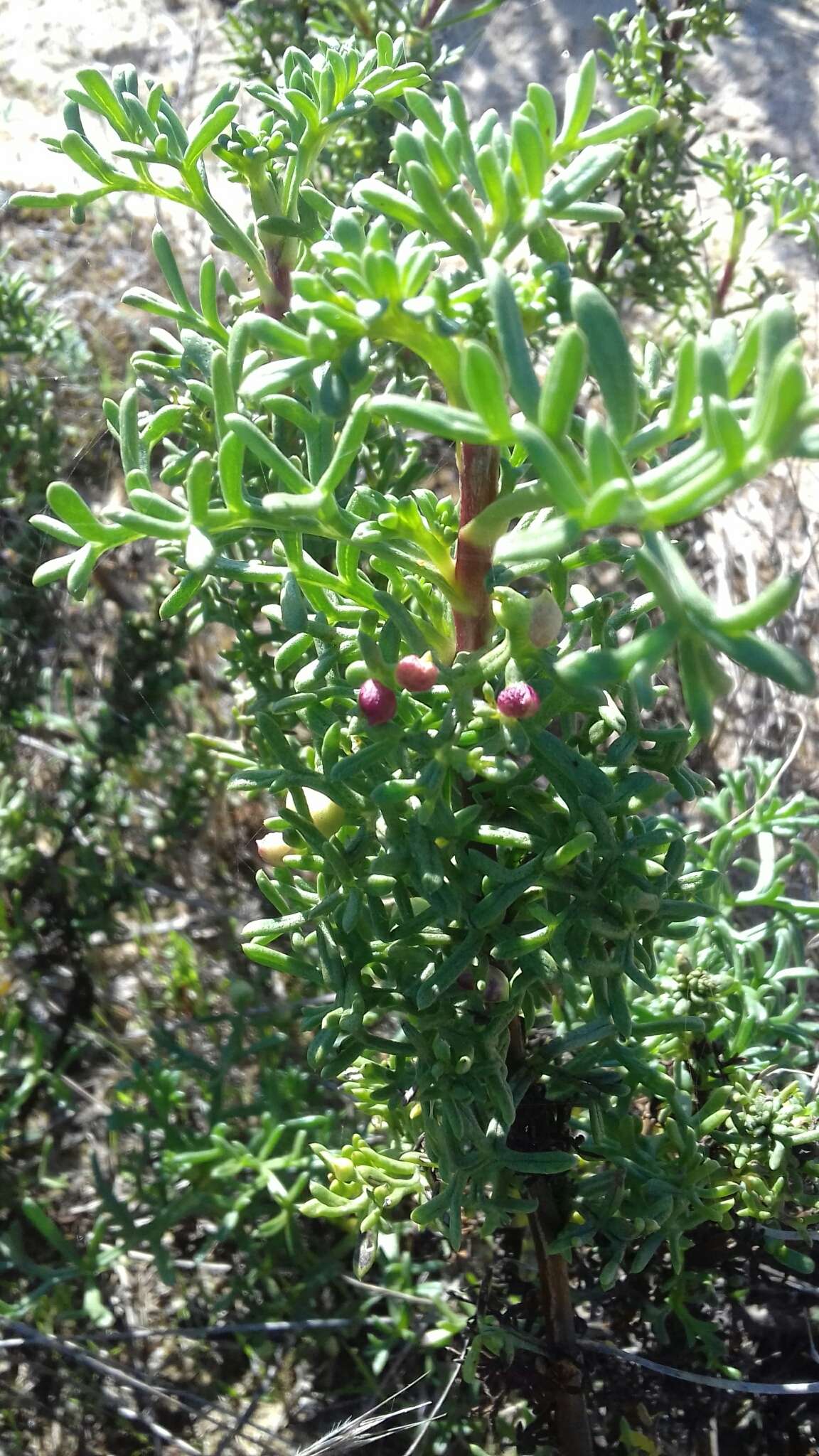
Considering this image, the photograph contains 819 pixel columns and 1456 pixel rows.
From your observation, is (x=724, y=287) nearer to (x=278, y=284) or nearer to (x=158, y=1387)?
(x=278, y=284)

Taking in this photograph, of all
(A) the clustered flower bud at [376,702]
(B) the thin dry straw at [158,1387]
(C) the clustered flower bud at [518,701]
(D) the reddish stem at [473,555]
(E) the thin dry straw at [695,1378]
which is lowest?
(E) the thin dry straw at [695,1378]

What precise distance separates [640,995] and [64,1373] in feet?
4.21

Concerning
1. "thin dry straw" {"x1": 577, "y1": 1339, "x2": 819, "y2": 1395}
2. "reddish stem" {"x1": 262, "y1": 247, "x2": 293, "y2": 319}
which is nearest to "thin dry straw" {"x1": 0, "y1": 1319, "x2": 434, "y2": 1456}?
"thin dry straw" {"x1": 577, "y1": 1339, "x2": 819, "y2": 1395}

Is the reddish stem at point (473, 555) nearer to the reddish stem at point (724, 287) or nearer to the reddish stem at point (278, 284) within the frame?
the reddish stem at point (278, 284)

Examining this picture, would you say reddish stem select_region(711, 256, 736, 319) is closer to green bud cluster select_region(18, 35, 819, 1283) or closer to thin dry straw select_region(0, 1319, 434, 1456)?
green bud cluster select_region(18, 35, 819, 1283)

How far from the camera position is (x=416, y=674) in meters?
0.83

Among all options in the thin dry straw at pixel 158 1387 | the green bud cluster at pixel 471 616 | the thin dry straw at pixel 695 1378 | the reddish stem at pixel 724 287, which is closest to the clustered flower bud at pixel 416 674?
the green bud cluster at pixel 471 616

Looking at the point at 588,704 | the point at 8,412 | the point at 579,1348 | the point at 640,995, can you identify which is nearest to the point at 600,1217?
the point at 579,1348

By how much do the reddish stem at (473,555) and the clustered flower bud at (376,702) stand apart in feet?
0.38

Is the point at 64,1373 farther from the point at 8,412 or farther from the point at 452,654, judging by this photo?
the point at 8,412

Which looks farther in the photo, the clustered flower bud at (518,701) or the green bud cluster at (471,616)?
the clustered flower bud at (518,701)

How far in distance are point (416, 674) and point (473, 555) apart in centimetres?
12

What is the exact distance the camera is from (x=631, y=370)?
1.91ft

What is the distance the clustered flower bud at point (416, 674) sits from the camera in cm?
83
